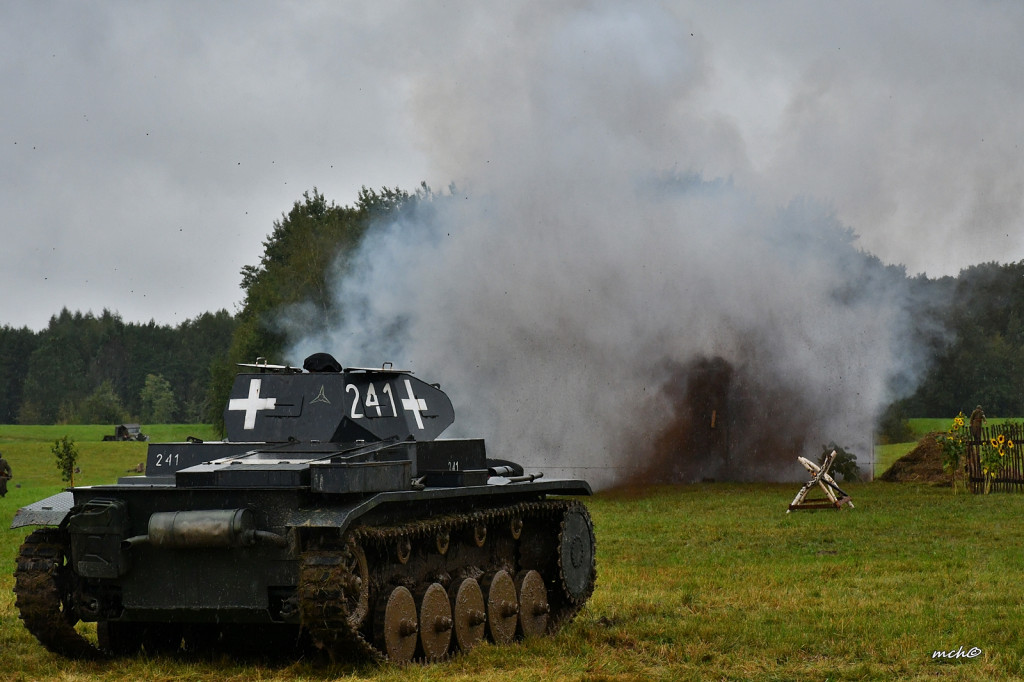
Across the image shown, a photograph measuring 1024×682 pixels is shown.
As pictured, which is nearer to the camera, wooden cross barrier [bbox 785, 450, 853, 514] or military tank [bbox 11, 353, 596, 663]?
military tank [bbox 11, 353, 596, 663]

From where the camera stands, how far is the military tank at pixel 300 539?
31.9ft

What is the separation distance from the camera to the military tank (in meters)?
9.73

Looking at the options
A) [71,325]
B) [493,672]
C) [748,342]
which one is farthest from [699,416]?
Result: [71,325]

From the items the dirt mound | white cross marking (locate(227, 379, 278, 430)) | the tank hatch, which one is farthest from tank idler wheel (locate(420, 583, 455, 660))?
the dirt mound

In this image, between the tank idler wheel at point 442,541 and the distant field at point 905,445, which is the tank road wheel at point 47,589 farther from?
the distant field at point 905,445

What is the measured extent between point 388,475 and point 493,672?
178cm

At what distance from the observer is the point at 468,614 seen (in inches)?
454

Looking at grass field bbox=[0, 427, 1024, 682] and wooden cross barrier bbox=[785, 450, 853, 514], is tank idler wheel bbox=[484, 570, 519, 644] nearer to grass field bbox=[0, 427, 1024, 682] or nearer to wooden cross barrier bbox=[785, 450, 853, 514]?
grass field bbox=[0, 427, 1024, 682]

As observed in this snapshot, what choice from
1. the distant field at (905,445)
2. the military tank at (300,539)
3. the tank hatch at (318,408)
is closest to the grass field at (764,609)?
the military tank at (300,539)

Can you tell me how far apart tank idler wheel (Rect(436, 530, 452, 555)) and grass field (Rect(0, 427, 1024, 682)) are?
93 centimetres

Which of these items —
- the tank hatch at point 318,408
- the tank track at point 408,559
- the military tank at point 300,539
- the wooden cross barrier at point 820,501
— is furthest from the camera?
the wooden cross barrier at point 820,501

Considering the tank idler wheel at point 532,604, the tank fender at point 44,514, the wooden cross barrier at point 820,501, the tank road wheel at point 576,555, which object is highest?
the wooden cross barrier at point 820,501

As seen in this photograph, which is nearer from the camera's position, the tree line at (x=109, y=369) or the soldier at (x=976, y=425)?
the soldier at (x=976, y=425)

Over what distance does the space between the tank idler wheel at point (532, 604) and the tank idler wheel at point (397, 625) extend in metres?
2.08
